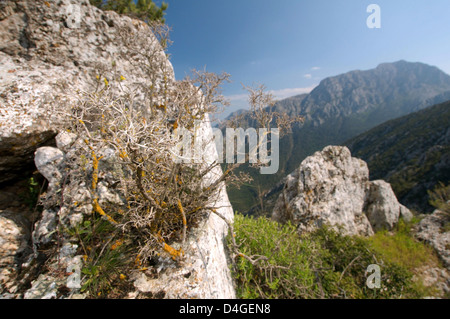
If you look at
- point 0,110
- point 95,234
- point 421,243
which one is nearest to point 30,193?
point 0,110

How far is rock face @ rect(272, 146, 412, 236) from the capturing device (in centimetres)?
891

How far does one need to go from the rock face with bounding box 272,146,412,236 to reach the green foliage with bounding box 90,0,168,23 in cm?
1277

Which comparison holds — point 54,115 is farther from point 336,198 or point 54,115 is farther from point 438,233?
point 438,233

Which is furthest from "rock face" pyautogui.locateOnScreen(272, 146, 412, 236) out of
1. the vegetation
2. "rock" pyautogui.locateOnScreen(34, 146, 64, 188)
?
"rock" pyautogui.locateOnScreen(34, 146, 64, 188)

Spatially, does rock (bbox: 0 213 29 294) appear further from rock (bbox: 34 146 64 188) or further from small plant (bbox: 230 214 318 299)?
small plant (bbox: 230 214 318 299)

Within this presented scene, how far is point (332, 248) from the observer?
22.7 ft

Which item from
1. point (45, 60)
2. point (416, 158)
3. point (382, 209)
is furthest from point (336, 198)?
point (416, 158)

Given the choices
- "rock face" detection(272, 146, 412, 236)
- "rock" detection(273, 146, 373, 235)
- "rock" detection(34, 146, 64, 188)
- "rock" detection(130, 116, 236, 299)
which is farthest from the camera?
"rock face" detection(272, 146, 412, 236)

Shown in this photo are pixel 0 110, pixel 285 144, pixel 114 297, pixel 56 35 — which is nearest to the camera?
pixel 114 297

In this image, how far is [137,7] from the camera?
10.8 meters

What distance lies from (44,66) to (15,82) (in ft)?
Answer: 3.68

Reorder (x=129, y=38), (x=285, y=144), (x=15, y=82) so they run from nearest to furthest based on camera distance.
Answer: (x=15, y=82), (x=129, y=38), (x=285, y=144)
